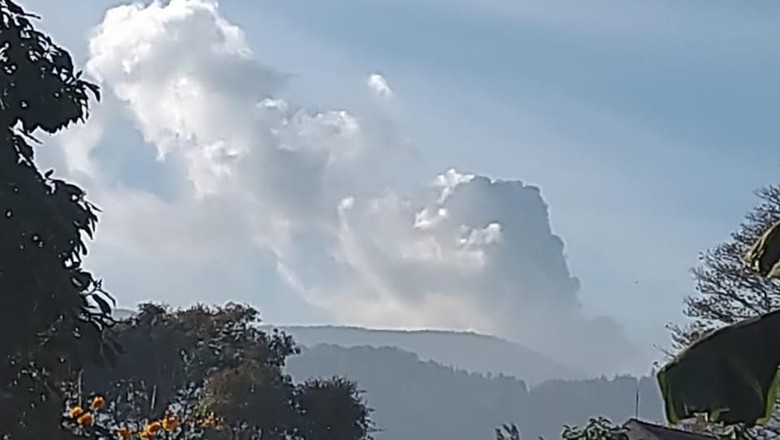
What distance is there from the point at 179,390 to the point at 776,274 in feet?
107

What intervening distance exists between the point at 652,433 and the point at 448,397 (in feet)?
315

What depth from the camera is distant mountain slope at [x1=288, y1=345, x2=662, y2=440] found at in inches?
3875

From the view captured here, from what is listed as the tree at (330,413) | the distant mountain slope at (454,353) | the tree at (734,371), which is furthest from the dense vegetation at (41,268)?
the distant mountain slope at (454,353)

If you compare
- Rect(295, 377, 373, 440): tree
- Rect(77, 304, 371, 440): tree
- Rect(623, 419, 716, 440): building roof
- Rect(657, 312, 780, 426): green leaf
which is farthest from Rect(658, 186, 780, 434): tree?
Rect(295, 377, 373, 440): tree

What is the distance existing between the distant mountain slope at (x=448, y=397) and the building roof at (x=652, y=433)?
6652cm

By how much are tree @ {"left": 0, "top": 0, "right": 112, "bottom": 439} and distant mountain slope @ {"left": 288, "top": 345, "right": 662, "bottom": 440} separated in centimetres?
7682

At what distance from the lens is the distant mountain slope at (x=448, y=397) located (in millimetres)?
98438

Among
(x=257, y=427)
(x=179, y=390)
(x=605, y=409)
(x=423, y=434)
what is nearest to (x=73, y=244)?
(x=257, y=427)

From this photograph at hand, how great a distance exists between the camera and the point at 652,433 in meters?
22.2

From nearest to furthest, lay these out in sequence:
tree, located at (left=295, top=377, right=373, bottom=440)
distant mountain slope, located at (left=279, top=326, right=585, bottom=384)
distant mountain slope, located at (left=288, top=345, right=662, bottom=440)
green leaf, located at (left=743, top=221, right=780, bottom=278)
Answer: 1. green leaf, located at (left=743, top=221, right=780, bottom=278)
2. tree, located at (left=295, top=377, right=373, bottom=440)
3. distant mountain slope, located at (left=288, top=345, right=662, bottom=440)
4. distant mountain slope, located at (left=279, top=326, right=585, bottom=384)

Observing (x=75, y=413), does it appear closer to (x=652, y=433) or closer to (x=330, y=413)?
(x=652, y=433)

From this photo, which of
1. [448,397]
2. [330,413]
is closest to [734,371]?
[330,413]

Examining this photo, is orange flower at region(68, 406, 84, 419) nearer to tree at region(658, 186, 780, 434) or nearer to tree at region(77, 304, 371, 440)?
tree at region(658, 186, 780, 434)

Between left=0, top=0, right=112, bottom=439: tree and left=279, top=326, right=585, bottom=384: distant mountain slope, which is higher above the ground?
left=279, top=326, right=585, bottom=384: distant mountain slope
